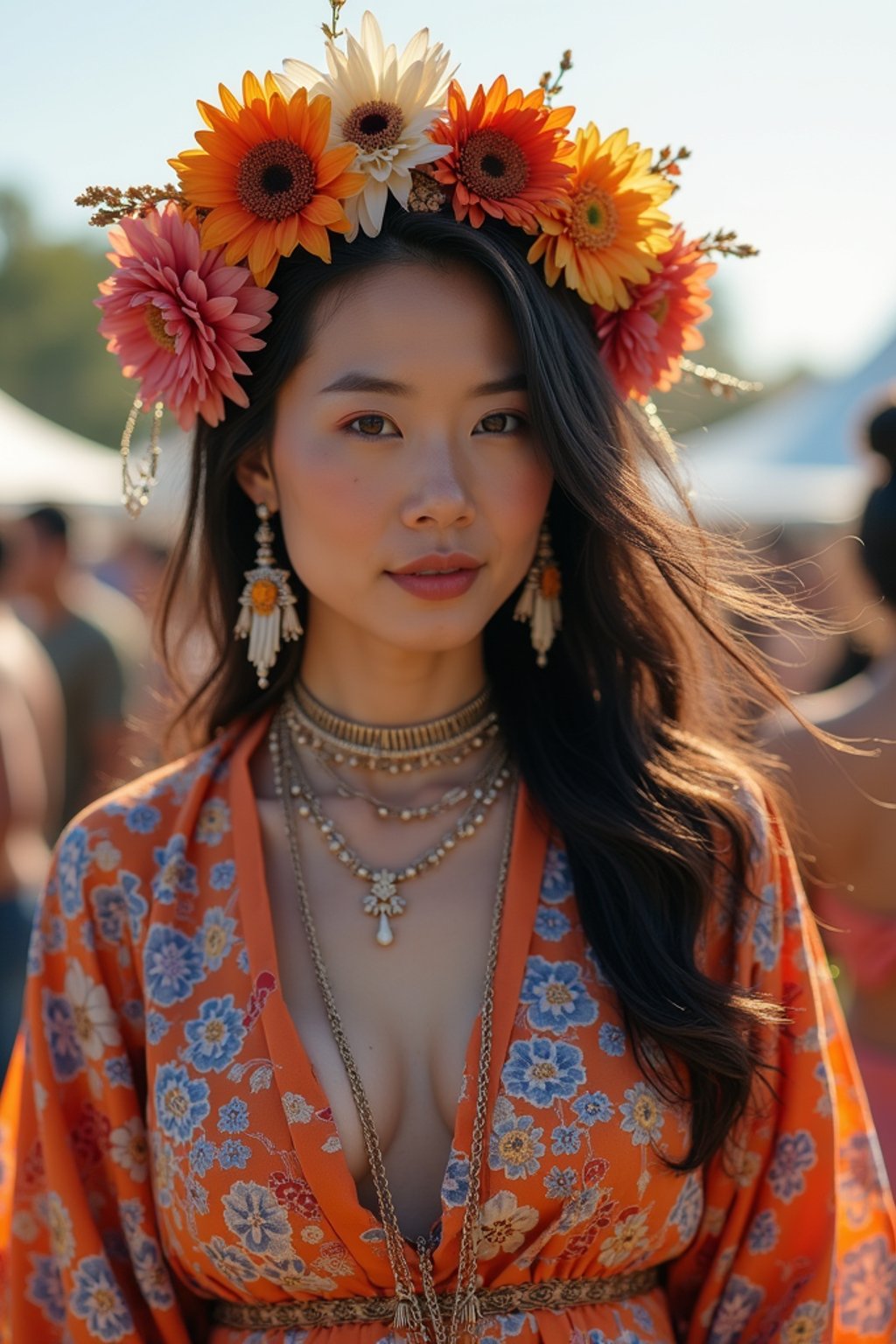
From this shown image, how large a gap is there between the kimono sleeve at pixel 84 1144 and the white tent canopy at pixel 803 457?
7.52 metres

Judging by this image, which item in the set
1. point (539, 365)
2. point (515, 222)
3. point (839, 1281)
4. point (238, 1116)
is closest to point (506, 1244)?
point (238, 1116)

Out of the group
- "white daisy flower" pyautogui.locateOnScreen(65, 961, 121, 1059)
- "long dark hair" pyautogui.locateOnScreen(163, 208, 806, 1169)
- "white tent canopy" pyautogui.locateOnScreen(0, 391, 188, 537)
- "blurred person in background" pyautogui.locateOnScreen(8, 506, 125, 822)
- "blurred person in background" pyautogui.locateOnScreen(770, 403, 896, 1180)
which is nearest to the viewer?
"long dark hair" pyautogui.locateOnScreen(163, 208, 806, 1169)

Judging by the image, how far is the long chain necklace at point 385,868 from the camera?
6.84 ft

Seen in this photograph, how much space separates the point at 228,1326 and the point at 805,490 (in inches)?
338

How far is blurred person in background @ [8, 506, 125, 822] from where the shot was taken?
5891mm

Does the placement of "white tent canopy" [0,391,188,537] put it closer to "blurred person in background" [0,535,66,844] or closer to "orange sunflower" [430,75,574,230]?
"blurred person in background" [0,535,66,844]

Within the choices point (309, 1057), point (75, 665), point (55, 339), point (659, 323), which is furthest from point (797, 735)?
point (55, 339)

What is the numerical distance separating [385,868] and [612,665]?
461 mm

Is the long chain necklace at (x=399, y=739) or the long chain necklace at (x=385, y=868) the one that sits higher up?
the long chain necklace at (x=399, y=739)

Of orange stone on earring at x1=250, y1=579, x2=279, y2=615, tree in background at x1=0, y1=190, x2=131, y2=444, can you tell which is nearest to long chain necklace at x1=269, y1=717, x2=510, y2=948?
orange stone on earring at x1=250, y1=579, x2=279, y2=615

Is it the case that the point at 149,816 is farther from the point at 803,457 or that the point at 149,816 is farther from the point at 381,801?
the point at 803,457

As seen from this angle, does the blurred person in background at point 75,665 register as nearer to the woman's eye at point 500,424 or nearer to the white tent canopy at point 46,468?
the white tent canopy at point 46,468

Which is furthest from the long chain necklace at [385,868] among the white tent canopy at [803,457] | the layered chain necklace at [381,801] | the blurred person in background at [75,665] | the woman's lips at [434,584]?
the white tent canopy at [803,457]

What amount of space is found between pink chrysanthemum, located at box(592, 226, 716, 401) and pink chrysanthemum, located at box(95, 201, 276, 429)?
52 centimetres
